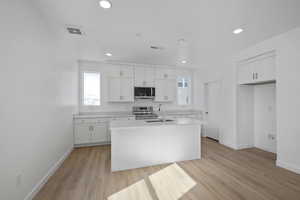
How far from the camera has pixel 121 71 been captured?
14.0 ft

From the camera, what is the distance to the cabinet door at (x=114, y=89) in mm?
4148

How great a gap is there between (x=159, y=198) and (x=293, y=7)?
3.25 m

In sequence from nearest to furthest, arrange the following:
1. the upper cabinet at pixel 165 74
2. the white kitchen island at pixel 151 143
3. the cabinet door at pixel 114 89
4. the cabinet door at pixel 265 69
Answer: the white kitchen island at pixel 151 143, the cabinet door at pixel 265 69, the cabinet door at pixel 114 89, the upper cabinet at pixel 165 74

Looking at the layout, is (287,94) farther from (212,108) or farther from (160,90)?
(160,90)

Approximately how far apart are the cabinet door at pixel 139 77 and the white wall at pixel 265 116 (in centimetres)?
348

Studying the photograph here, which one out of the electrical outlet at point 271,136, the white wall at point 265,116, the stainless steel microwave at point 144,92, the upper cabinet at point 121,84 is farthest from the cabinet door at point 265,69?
the upper cabinet at point 121,84

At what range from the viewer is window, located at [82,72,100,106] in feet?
13.9

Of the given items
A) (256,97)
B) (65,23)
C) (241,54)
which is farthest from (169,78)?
(65,23)

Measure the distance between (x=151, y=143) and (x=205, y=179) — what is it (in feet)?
3.63

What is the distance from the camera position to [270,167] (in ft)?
8.06

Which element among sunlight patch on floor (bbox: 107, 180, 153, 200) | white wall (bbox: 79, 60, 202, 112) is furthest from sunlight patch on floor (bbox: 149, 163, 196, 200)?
white wall (bbox: 79, 60, 202, 112)

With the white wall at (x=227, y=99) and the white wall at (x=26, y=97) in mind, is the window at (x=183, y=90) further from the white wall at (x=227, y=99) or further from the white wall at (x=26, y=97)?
the white wall at (x=26, y=97)

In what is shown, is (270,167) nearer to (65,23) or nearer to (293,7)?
(293,7)

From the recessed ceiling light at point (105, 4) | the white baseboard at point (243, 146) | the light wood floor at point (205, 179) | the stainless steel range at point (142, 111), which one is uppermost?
the recessed ceiling light at point (105, 4)
